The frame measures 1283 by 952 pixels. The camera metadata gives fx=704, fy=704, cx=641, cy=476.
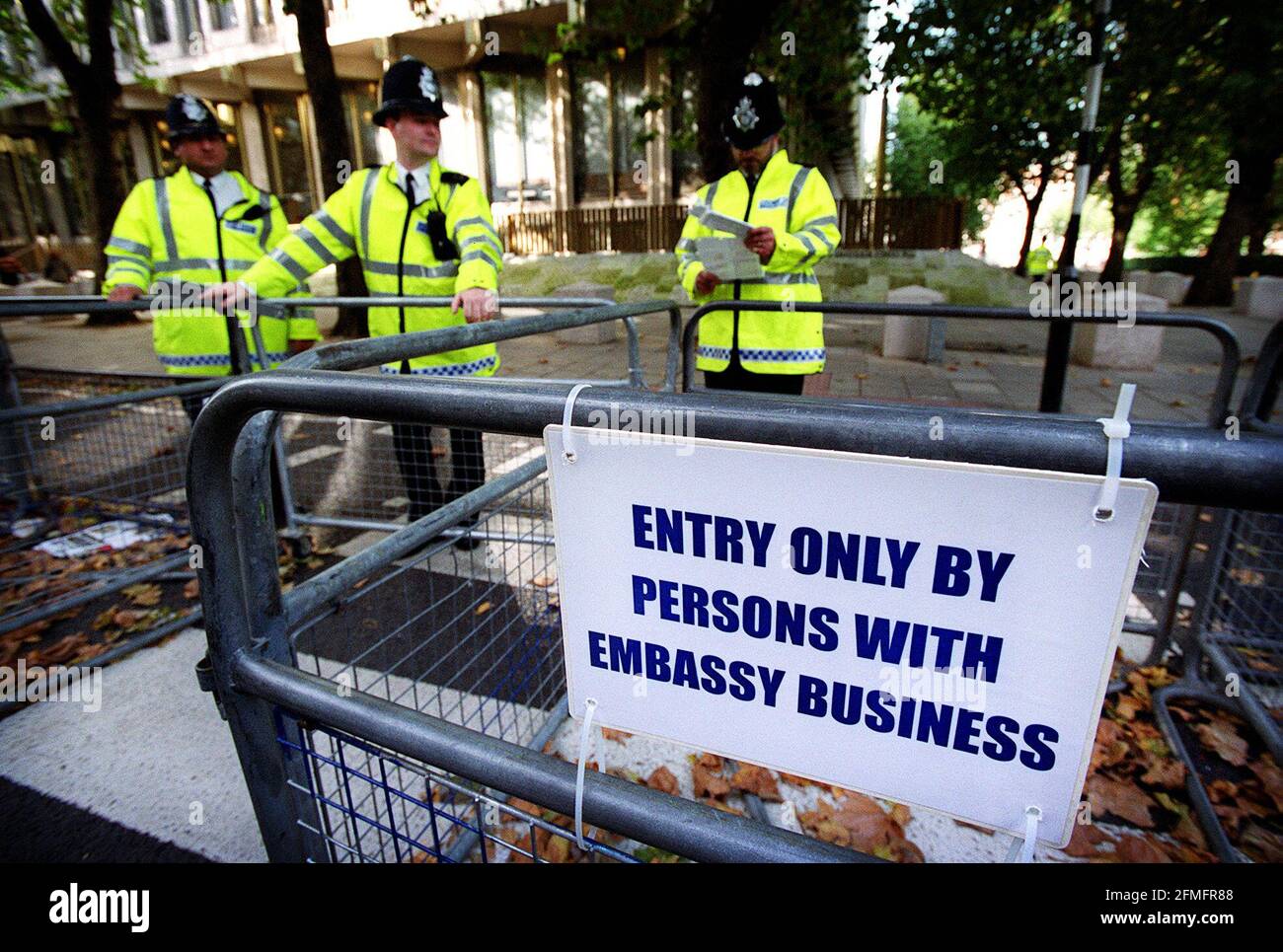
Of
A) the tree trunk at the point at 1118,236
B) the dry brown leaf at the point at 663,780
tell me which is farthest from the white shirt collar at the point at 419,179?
the tree trunk at the point at 1118,236

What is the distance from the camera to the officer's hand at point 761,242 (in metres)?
3.39

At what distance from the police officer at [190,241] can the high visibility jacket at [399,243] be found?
502mm

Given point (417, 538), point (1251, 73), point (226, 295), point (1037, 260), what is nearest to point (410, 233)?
point (226, 295)

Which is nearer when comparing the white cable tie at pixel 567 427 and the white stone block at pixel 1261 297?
the white cable tie at pixel 567 427

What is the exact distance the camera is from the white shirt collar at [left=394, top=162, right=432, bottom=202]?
11.2ft

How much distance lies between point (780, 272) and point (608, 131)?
17222mm

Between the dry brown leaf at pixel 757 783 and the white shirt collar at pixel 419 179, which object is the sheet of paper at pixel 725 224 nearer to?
the white shirt collar at pixel 419 179

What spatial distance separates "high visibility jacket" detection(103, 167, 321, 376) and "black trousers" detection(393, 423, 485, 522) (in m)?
0.95

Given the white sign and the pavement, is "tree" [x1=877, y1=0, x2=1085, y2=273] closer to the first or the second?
the pavement

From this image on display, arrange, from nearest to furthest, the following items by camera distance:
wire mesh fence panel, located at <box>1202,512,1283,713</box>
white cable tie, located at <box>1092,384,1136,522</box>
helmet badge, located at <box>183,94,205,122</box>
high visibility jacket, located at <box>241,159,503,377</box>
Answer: white cable tie, located at <box>1092,384,1136,522</box> → wire mesh fence panel, located at <box>1202,512,1283,713</box> → high visibility jacket, located at <box>241,159,503,377</box> → helmet badge, located at <box>183,94,205,122</box>

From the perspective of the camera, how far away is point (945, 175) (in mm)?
26984

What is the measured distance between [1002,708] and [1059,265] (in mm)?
6373

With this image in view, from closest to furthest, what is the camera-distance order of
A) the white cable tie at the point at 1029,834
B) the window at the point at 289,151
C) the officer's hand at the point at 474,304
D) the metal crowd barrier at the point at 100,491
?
the white cable tie at the point at 1029,834 → the officer's hand at the point at 474,304 → the metal crowd barrier at the point at 100,491 → the window at the point at 289,151

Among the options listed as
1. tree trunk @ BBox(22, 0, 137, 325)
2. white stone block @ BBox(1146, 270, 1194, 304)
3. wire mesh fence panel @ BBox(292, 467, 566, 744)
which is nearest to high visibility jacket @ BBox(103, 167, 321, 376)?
wire mesh fence panel @ BBox(292, 467, 566, 744)
